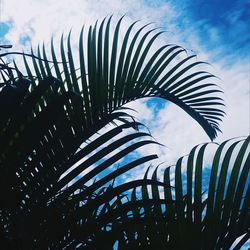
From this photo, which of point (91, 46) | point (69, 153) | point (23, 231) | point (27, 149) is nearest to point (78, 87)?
point (91, 46)

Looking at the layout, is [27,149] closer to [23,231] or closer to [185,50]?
[23,231]

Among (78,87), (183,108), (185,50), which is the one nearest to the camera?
(78,87)

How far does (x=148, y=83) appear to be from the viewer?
1455 mm

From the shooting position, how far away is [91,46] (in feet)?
4.42

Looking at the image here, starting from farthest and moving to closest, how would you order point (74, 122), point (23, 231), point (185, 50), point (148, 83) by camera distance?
1. point (185, 50)
2. point (148, 83)
3. point (74, 122)
4. point (23, 231)

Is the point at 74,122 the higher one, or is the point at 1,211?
the point at 74,122

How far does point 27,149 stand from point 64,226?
0.24m

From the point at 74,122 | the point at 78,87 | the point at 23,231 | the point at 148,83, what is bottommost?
the point at 23,231

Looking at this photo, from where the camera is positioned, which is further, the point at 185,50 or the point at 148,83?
the point at 185,50

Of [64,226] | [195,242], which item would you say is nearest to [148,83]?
[195,242]

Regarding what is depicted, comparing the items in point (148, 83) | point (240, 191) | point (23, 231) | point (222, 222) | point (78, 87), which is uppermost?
point (148, 83)

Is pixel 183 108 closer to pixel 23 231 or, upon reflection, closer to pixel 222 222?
pixel 222 222

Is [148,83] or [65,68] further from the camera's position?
[148,83]

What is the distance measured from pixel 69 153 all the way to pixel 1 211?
0.27 metres
